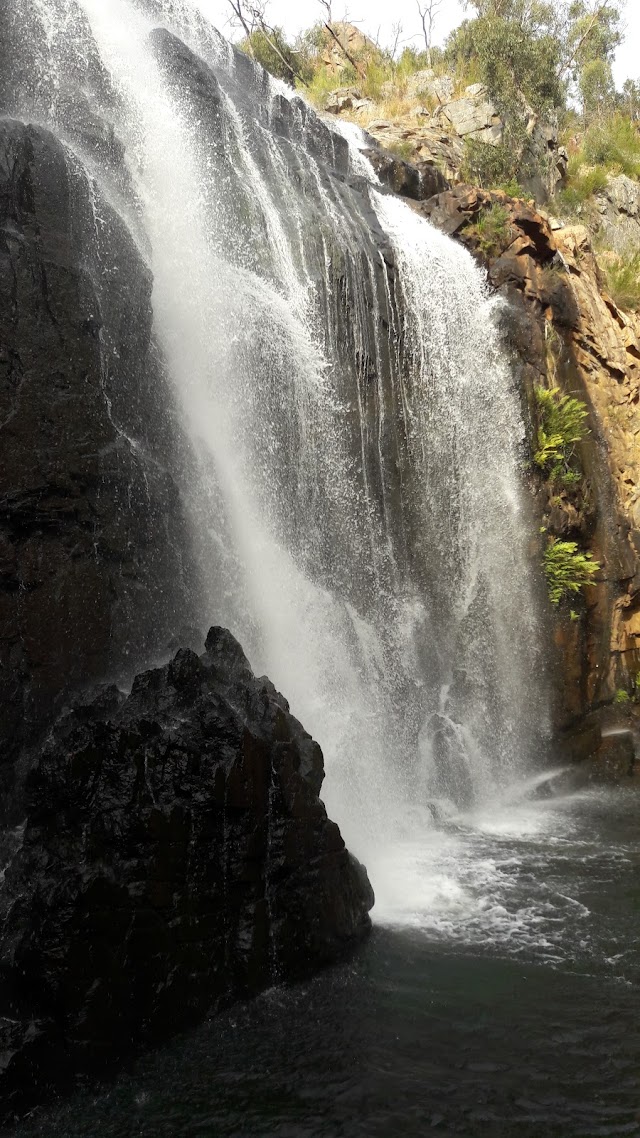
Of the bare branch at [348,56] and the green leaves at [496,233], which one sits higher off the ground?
the bare branch at [348,56]

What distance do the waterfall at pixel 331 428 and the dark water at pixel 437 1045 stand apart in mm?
2069

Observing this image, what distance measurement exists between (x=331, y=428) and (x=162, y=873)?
6350 millimetres

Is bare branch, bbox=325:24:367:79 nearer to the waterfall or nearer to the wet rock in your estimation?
the wet rock

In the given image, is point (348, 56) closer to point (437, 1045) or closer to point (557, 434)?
point (557, 434)

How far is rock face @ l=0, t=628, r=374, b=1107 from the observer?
513 cm

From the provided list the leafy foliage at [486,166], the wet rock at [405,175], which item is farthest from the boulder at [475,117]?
the wet rock at [405,175]

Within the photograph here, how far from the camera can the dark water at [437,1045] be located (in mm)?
4438

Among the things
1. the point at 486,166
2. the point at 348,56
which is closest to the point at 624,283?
the point at 486,166

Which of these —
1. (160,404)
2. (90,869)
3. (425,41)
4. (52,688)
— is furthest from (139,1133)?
(425,41)

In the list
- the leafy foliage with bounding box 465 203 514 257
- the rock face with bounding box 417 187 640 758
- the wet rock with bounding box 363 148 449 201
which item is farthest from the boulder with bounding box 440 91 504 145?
the leafy foliage with bounding box 465 203 514 257

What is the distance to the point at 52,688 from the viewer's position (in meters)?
6.27

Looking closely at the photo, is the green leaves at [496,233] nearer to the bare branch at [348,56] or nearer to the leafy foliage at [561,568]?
the leafy foliage at [561,568]

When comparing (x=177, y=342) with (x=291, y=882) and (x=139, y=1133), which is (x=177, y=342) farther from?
(x=139, y=1133)

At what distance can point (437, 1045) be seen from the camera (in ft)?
16.7
